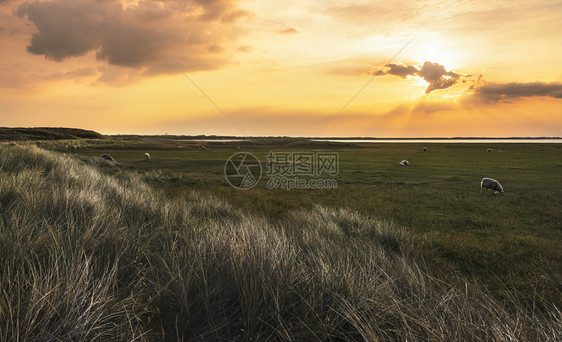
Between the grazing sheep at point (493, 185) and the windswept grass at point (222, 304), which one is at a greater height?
the windswept grass at point (222, 304)

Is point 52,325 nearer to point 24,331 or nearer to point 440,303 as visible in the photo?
point 24,331

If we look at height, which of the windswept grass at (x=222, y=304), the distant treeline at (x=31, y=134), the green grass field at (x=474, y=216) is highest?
the distant treeline at (x=31, y=134)

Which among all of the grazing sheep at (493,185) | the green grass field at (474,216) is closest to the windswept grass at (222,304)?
the green grass field at (474,216)

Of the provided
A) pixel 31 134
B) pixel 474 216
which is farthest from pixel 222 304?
pixel 31 134

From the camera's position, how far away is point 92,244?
3.66 metres

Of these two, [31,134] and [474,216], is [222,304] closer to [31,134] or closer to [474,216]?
[474,216]

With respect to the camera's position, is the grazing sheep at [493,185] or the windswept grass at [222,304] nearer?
the windswept grass at [222,304]

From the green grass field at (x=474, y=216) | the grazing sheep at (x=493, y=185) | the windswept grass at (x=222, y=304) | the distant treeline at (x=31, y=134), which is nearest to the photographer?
the windswept grass at (x=222, y=304)

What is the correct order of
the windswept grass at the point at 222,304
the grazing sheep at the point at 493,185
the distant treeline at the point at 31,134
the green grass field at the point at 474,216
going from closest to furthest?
the windswept grass at the point at 222,304
the green grass field at the point at 474,216
the grazing sheep at the point at 493,185
the distant treeline at the point at 31,134

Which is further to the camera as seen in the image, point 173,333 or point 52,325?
point 173,333

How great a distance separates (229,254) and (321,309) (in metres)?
1.37

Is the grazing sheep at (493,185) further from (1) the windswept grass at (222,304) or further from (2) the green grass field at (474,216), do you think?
(1) the windswept grass at (222,304)

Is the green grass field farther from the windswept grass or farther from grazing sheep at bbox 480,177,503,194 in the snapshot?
the windswept grass

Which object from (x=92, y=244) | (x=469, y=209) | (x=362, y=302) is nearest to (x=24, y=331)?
(x=92, y=244)
